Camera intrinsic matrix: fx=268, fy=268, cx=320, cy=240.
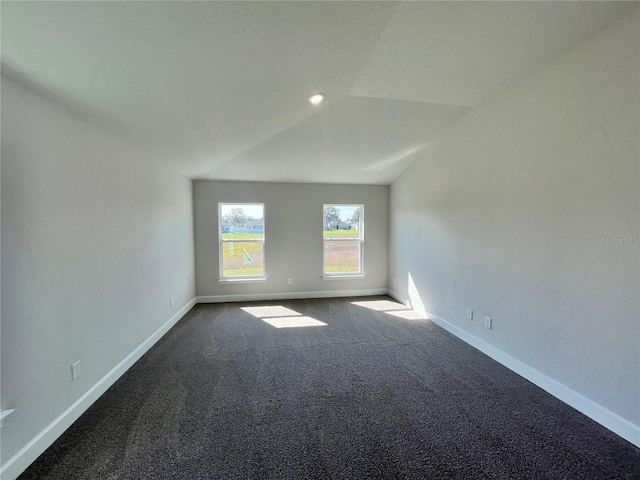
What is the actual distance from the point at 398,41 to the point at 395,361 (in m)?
2.76

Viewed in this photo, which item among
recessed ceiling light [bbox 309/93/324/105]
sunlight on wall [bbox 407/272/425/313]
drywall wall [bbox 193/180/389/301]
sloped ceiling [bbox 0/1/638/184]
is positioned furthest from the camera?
drywall wall [bbox 193/180/389/301]

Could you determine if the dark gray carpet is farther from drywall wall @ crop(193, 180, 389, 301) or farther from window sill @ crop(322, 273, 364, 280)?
window sill @ crop(322, 273, 364, 280)

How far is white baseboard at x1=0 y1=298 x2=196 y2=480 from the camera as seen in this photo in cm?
143

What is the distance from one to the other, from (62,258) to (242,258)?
315cm

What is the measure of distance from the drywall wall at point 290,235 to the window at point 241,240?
0.11m

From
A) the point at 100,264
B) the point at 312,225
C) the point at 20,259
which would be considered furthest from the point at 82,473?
the point at 312,225

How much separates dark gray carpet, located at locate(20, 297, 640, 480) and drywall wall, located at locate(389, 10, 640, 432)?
406 mm

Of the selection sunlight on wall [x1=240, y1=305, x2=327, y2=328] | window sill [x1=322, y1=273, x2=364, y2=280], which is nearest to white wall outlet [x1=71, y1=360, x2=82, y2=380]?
sunlight on wall [x1=240, y1=305, x2=327, y2=328]

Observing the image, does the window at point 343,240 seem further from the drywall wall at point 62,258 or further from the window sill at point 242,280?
the drywall wall at point 62,258

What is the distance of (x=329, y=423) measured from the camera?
1841 mm

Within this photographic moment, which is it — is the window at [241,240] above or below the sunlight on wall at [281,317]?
above

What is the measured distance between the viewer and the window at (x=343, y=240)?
17.1ft

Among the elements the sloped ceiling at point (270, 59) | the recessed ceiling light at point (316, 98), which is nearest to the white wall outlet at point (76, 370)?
the sloped ceiling at point (270, 59)

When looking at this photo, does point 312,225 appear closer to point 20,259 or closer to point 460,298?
point 460,298
